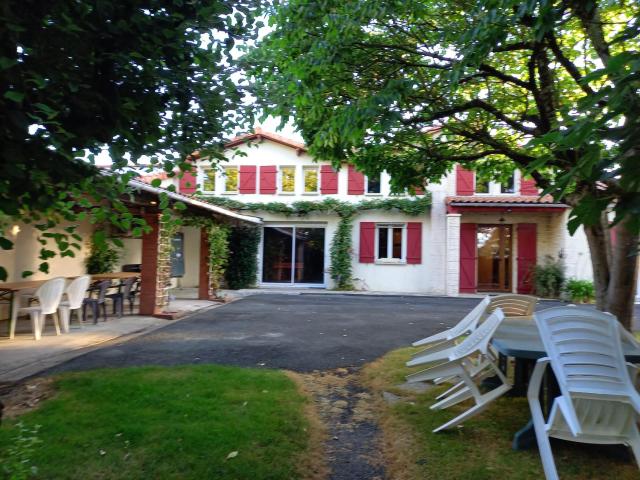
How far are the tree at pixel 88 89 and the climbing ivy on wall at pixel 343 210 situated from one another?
1438cm

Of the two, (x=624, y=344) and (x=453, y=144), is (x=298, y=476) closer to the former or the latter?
(x=624, y=344)

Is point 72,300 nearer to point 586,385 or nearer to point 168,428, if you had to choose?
point 168,428

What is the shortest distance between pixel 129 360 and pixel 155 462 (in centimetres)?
312

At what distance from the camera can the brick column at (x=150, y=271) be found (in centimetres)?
970

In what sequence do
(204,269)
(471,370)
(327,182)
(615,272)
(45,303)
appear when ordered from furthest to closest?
(327,182) < (204,269) < (45,303) < (615,272) < (471,370)

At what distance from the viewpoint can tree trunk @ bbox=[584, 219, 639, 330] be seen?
433 centimetres

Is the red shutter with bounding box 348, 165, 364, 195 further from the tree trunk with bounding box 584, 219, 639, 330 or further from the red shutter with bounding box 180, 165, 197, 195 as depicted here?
the red shutter with bounding box 180, 165, 197, 195

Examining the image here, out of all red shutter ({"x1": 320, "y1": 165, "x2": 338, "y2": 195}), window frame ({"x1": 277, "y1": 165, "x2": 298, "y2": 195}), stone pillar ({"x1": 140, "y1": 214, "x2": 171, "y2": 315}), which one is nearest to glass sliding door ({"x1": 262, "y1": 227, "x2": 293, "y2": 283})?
window frame ({"x1": 277, "y1": 165, "x2": 298, "y2": 195})

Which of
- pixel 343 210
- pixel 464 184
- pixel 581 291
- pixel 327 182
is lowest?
pixel 581 291

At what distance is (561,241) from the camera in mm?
15828

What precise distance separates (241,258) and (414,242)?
6365 millimetres

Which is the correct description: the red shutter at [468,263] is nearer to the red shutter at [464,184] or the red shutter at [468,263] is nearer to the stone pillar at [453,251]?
the stone pillar at [453,251]

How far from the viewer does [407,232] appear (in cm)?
1695

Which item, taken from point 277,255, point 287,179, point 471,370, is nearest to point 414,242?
point 277,255
